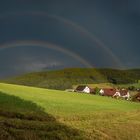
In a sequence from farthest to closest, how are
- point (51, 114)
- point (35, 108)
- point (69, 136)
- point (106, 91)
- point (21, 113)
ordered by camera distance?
point (106, 91)
point (35, 108)
point (51, 114)
point (21, 113)
point (69, 136)

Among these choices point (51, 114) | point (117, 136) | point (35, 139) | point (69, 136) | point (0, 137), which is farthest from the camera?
point (51, 114)

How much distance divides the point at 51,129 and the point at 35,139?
3637 millimetres

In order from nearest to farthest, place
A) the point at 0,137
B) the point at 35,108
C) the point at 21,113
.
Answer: the point at 0,137 < the point at 21,113 < the point at 35,108

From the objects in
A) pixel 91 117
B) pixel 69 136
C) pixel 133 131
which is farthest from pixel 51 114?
pixel 69 136

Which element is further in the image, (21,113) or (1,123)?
(21,113)

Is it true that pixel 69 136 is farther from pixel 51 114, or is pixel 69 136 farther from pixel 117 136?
pixel 51 114

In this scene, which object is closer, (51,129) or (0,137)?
(0,137)

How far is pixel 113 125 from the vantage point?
31297 millimetres

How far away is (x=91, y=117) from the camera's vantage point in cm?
3622

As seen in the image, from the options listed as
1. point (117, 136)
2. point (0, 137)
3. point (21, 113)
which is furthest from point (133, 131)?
point (0, 137)

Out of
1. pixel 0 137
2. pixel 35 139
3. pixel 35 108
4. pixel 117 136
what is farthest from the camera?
pixel 35 108

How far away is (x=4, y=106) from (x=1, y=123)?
31.4 feet

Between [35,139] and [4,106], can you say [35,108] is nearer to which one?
[4,106]

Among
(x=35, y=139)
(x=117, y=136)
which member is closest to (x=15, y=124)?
(x=35, y=139)
